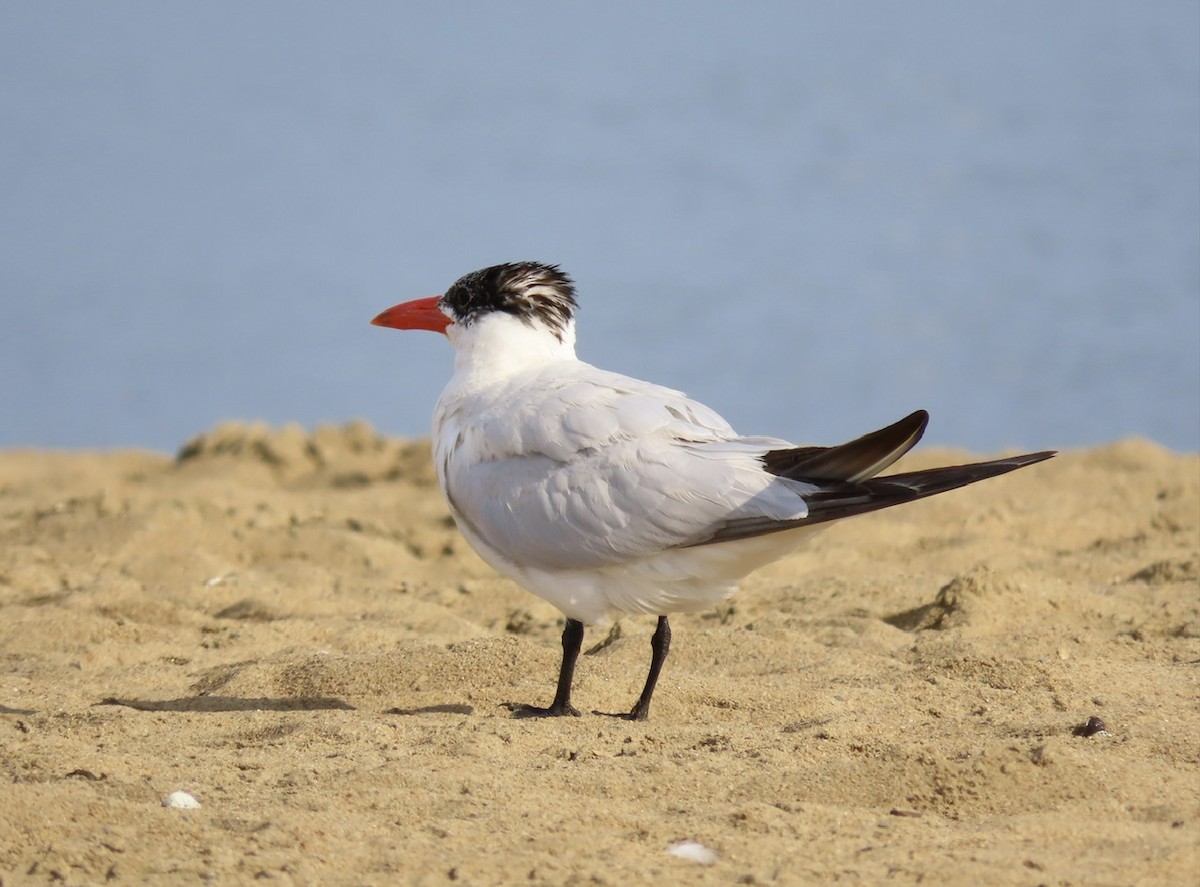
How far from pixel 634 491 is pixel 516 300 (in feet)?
4.02

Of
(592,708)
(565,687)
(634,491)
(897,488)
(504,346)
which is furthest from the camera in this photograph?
(504,346)

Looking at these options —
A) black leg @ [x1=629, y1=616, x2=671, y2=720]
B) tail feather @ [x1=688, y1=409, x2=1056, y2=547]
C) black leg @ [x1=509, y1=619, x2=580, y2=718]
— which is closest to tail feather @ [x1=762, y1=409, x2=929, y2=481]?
tail feather @ [x1=688, y1=409, x2=1056, y2=547]

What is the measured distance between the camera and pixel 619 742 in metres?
4.43

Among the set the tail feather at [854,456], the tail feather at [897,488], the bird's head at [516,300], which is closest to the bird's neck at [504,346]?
the bird's head at [516,300]

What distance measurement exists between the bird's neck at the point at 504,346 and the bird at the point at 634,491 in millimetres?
222

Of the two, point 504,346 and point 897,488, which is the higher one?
point 504,346

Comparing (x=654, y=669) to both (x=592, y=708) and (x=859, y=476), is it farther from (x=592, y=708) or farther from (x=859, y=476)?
(x=859, y=476)

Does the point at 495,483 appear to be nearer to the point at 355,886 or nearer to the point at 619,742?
the point at 619,742

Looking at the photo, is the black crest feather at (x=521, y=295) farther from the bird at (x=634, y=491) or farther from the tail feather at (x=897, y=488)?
the tail feather at (x=897, y=488)

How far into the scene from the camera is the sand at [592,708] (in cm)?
336

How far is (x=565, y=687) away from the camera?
4941mm

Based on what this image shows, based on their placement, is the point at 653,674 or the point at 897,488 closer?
the point at 897,488

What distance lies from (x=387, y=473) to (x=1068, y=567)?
250 inches

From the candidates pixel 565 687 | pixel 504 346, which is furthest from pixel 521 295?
pixel 565 687
